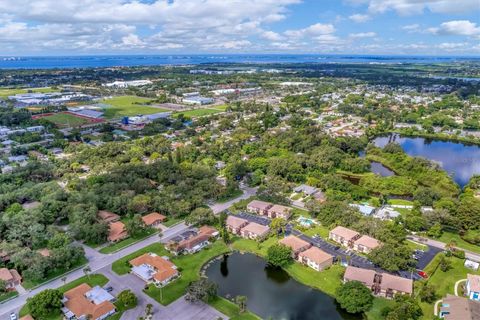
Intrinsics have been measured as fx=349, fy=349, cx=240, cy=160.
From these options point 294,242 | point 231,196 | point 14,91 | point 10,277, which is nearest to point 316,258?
point 294,242

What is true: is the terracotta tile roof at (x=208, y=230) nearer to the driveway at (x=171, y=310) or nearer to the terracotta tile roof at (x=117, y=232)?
the terracotta tile roof at (x=117, y=232)

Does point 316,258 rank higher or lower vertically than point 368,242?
lower

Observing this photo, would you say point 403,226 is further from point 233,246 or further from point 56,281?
point 56,281

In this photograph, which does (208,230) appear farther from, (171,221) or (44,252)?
(44,252)

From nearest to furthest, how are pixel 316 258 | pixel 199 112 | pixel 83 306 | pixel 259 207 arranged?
pixel 83 306 < pixel 316 258 < pixel 259 207 < pixel 199 112

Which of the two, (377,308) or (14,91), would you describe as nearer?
(377,308)

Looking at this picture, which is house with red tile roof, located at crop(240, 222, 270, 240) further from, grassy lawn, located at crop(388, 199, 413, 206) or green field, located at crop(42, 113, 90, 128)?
green field, located at crop(42, 113, 90, 128)
